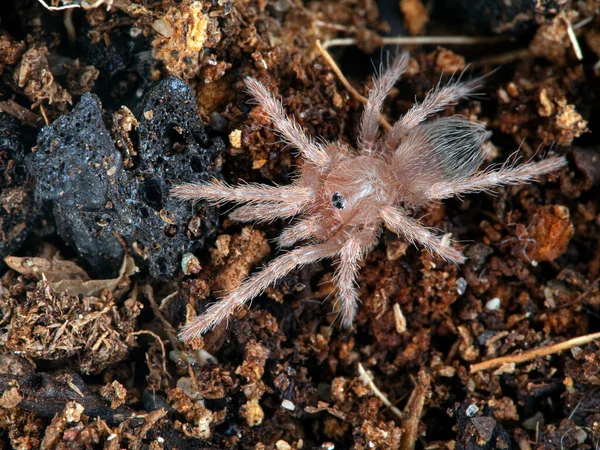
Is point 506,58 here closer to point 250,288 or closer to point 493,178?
point 493,178

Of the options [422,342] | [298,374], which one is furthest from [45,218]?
[422,342]

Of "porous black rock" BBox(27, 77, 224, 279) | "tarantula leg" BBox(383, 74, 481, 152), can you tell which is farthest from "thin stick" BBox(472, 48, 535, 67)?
"porous black rock" BBox(27, 77, 224, 279)

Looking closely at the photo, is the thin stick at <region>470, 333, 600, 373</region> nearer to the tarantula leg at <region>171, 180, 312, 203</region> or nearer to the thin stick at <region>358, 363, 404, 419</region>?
the thin stick at <region>358, 363, 404, 419</region>

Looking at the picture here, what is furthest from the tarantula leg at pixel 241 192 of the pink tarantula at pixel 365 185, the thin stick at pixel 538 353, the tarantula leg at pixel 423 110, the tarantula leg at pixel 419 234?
the thin stick at pixel 538 353

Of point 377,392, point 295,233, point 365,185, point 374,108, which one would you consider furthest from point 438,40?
point 377,392

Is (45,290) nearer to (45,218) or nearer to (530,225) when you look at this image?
(45,218)

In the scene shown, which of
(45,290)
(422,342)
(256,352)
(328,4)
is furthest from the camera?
(328,4)
